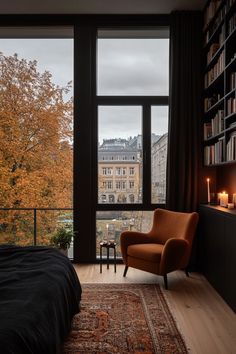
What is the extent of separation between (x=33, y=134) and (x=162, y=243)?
118 inches

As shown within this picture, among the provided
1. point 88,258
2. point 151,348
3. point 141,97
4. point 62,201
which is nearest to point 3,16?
point 141,97

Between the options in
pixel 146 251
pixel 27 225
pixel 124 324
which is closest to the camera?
pixel 124 324

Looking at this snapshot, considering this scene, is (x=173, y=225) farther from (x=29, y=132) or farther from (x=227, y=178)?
(x=29, y=132)

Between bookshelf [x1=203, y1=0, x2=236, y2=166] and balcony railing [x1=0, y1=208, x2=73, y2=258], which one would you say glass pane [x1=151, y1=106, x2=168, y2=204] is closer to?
bookshelf [x1=203, y1=0, x2=236, y2=166]

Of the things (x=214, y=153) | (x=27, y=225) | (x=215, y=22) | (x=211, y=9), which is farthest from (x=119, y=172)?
(x=211, y=9)

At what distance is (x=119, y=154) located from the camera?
4375mm

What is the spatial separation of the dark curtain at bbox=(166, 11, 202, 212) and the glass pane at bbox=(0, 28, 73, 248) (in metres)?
1.75

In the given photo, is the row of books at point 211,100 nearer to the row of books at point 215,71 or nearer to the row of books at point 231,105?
the row of books at point 215,71

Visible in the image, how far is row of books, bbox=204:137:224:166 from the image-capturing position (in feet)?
11.1

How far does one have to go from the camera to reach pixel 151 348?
211 centimetres

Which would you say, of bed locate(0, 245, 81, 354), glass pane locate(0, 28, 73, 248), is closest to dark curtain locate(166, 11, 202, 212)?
glass pane locate(0, 28, 73, 248)

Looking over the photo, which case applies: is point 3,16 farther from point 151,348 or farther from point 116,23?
point 151,348

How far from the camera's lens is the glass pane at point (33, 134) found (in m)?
4.96

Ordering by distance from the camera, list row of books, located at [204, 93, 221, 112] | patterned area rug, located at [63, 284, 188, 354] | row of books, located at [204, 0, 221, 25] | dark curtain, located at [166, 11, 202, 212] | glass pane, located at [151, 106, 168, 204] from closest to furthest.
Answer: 1. patterned area rug, located at [63, 284, 188, 354]
2. row of books, located at [204, 0, 221, 25]
3. row of books, located at [204, 93, 221, 112]
4. dark curtain, located at [166, 11, 202, 212]
5. glass pane, located at [151, 106, 168, 204]
